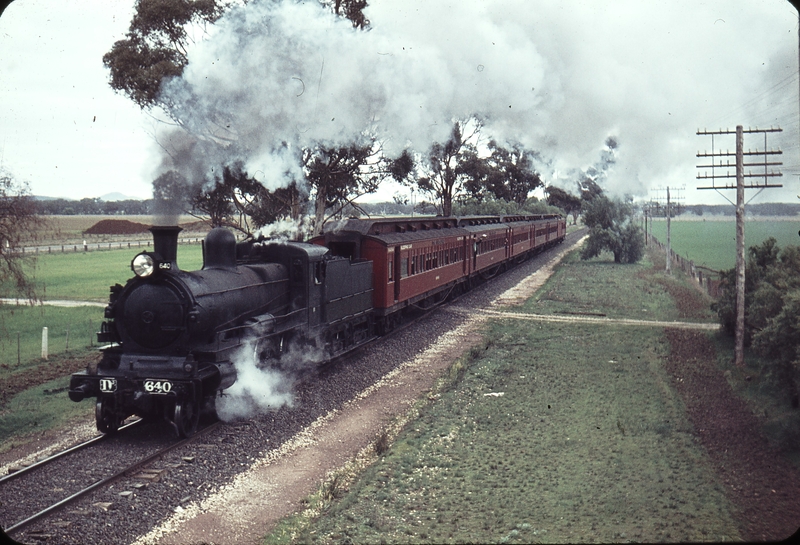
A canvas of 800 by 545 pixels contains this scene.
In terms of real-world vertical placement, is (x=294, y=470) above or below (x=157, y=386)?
below

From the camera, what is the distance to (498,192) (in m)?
53.8

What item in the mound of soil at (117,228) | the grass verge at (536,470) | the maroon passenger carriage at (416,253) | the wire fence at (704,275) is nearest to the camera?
the grass verge at (536,470)

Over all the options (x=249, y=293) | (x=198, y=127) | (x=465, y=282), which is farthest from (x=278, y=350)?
(x=465, y=282)

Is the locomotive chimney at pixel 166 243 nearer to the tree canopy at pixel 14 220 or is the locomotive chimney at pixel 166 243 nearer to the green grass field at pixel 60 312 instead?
the tree canopy at pixel 14 220

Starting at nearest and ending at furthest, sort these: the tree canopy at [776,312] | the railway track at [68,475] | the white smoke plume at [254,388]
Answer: the railway track at [68,475], the tree canopy at [776,312], the white smoke plume at [254,388]

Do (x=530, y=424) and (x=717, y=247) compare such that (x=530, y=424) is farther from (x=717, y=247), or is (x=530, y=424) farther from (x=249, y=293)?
(x=717, y=247)

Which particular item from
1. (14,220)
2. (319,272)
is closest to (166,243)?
(319,272)

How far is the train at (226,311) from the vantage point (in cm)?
1047

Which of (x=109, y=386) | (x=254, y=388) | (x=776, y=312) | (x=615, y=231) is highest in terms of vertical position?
(x=615, y=231)

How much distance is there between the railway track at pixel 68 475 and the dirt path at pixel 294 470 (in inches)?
52.0

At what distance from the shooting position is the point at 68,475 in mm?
9070

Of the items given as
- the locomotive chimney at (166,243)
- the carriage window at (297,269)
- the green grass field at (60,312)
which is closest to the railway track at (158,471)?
the carriage window at (297,269)

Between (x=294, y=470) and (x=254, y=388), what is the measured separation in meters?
3.23

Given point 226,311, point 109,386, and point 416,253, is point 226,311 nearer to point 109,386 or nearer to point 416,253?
point 109,386
